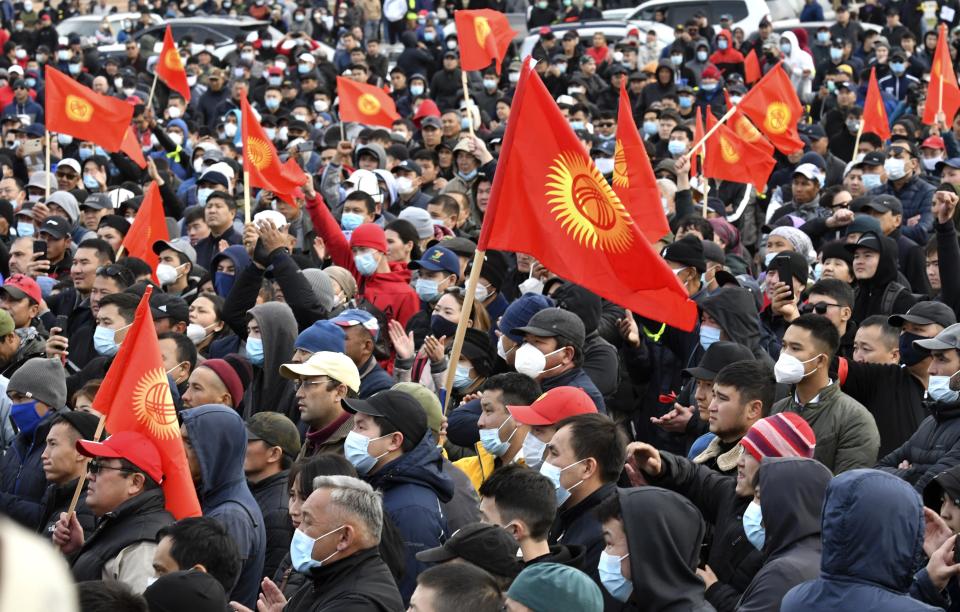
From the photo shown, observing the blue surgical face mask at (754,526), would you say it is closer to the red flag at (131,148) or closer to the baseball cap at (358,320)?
the baseball cap at (358,320)

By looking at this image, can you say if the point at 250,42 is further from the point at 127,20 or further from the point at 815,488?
the point at 815,488

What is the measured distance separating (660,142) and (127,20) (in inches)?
647

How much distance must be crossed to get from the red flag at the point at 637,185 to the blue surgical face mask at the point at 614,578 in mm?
4156

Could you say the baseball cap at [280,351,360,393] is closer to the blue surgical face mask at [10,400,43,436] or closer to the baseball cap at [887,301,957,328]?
the blue surgical face mask at [10,400,43,436]

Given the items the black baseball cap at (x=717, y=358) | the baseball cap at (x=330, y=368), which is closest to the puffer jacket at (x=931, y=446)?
the black baseball cap at (x=717, y=358)

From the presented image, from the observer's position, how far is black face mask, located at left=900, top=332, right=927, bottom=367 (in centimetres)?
668

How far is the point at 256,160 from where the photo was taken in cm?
1073

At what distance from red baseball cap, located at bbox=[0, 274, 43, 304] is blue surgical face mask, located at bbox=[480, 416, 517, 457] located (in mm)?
3992

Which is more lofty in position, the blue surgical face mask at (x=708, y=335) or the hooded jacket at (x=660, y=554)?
the hooded jacket at (x=660, y=554)

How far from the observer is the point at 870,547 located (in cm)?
367

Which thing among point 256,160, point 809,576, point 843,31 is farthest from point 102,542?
point 843,31

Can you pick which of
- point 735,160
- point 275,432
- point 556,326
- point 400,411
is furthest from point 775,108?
point 400,411

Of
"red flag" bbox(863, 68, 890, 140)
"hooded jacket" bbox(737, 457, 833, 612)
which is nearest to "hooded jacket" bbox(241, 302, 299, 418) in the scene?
"hooded jacket" bbox(737, 457, 833, 612)

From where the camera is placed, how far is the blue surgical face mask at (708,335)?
24.8ft
